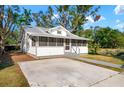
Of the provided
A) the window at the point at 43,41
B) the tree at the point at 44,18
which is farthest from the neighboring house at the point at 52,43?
the tree at the point at 44,18

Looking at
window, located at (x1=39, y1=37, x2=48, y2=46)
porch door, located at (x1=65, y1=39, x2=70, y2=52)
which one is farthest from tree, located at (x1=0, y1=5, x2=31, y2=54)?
porch door, located at (x1=65, y1=39, x2=70, y2=52)

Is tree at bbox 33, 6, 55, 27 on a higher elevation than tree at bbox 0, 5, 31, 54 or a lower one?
higher

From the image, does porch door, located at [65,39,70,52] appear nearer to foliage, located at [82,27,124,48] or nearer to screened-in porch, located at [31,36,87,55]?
screened-in porch, located at [31,36,87,55]

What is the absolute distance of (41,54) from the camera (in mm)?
13664

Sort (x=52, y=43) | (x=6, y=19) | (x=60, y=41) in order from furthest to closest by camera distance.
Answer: (x=6, y=19)
(x=60, y=41)
(x=52, y=43)

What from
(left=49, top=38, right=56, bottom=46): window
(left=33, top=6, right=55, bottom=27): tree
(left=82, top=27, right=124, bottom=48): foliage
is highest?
(left=33, top=6, right=55, bottom=27): tree

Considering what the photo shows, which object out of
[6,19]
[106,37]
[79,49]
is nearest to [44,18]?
[6,19]

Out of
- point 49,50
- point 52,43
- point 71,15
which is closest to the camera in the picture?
point 49,50

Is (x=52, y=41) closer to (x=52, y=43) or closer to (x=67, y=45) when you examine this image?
(x=52, y=43)

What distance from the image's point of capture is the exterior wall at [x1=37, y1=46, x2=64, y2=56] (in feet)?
44.8

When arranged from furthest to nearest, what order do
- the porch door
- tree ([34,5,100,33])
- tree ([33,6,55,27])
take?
tree ([33,6,55,27]) → tree ([34,5,100,33]) → the porch door

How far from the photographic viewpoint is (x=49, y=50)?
1453cm

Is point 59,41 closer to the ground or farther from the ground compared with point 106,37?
closer to the ground
